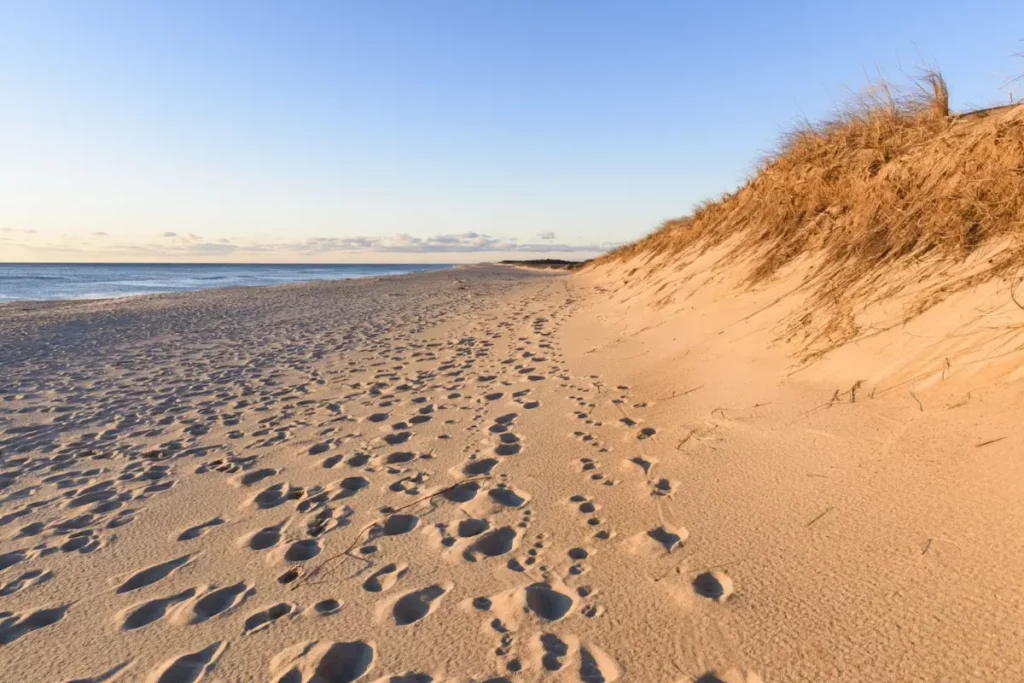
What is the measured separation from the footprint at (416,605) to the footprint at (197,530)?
134 centimetres

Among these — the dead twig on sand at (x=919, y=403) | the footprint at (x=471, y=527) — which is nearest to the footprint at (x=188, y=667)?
the footprint at (x=471, y=527)

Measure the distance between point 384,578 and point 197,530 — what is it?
48.5 inches

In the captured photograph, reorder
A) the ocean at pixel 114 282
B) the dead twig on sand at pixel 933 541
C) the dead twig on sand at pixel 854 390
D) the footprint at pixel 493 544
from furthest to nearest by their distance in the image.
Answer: the ocean at pixel 114 282 < the dead twig on sand at pixel 854 390 < the footprint at pixel 493 544 < the dead twig on sand at pixel 933 541

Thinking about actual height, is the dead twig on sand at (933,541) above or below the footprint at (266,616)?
above

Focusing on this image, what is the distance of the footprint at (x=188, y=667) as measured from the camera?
1947mm

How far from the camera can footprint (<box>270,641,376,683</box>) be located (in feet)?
6.30

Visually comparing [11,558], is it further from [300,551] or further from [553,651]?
[553,651]

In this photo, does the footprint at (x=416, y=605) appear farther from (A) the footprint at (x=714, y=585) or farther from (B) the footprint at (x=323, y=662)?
(A) the footprint at (x=714, y=585)

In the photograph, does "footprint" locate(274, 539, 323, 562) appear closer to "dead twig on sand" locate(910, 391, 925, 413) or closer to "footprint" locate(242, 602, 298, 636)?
"footprint" locate(242, 602, 298, 636)

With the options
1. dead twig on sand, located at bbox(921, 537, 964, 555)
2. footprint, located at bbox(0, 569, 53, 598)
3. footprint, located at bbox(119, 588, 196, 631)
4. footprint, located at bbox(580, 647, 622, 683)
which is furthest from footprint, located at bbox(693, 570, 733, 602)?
footprint, located at bbox(0, 569, 53, 598)

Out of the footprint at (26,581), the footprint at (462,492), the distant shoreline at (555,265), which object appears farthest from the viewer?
the distant shoreline at (555,265)

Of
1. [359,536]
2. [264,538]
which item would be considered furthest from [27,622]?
[359,536]

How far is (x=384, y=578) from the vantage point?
248 cm

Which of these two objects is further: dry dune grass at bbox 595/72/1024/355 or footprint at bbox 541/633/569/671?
dry dune grass at bbox 595/72/1024/355
